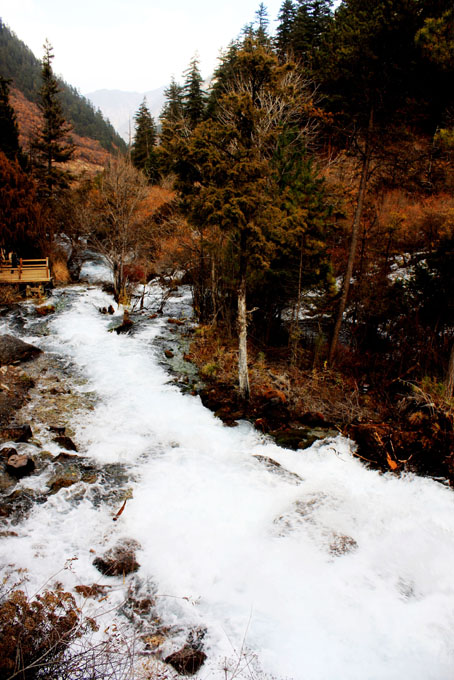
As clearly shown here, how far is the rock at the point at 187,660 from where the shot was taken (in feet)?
12.3

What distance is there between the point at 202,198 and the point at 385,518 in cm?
783

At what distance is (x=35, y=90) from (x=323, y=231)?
100m

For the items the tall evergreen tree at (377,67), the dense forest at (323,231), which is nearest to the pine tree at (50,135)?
the dense forest at (323,231)

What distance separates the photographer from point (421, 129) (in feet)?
68.6

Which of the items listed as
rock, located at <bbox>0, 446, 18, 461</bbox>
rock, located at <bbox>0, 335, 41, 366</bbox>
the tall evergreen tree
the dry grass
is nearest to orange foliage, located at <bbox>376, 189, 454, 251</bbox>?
the tall evergreen tree

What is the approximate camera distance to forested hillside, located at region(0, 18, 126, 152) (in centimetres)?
7969

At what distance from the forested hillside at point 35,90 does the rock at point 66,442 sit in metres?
80.0

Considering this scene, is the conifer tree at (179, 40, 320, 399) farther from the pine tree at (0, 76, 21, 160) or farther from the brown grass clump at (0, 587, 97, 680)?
the pine tree at (0, 76, 21, 160)

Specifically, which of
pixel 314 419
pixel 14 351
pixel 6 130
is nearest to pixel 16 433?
pixel 14 351

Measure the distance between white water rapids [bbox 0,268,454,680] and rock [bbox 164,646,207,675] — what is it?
0.12 m

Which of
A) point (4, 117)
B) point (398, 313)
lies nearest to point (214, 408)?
point (398, 313)

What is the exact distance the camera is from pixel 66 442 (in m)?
7.70

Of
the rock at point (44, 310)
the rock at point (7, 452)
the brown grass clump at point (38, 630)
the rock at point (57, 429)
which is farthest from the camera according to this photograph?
the rock at point (44, 310)

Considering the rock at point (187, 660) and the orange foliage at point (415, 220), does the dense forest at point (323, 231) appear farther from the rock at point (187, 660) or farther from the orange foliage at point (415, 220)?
the rock at point (187, 660)
